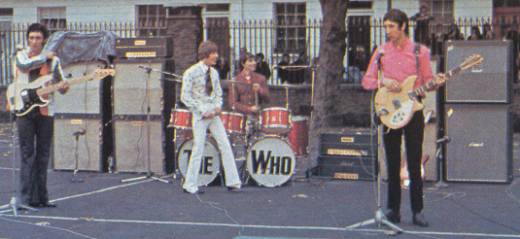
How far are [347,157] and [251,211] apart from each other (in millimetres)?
3086

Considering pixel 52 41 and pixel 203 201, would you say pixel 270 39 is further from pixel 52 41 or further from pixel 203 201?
pixel 203 201

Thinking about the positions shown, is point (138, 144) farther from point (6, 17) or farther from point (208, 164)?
point (6, 17)

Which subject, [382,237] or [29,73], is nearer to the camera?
[382,237]

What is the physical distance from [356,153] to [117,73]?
13.2 feet

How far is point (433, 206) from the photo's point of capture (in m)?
12.3

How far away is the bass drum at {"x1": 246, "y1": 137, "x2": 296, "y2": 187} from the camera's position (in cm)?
1415

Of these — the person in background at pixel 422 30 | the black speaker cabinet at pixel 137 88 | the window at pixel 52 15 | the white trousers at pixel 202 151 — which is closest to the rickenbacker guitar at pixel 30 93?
the white trousers at pixel 202 151

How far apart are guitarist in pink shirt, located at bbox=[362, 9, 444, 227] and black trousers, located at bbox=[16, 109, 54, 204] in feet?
13.2

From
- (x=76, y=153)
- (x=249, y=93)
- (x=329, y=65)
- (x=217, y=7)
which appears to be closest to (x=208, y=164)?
(x=249, y=93)

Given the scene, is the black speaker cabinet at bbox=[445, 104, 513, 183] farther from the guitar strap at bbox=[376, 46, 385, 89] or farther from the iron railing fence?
the iron railing fence

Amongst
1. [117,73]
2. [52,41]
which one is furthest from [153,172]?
[52,41]

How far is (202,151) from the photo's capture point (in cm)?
1353

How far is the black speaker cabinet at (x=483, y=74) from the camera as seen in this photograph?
14.1m

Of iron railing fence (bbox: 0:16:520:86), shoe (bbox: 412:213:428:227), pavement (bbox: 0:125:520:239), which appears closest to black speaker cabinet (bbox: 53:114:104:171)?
pavement (bbox: 0:125:520:239)
